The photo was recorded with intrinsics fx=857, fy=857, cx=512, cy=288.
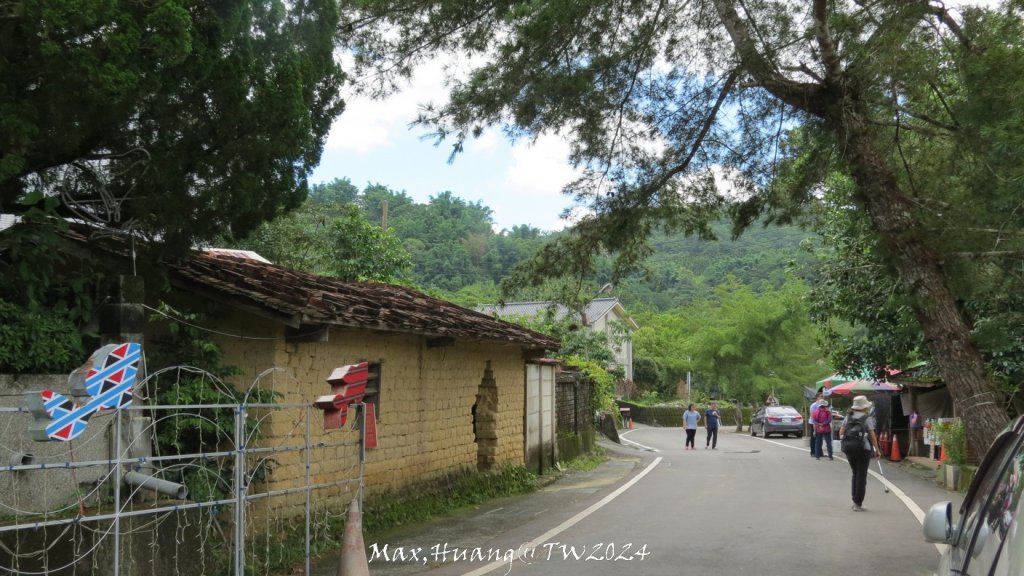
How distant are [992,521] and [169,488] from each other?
19.9ft

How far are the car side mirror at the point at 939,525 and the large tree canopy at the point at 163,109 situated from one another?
5.69 m

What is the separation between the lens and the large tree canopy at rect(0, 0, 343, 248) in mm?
6109

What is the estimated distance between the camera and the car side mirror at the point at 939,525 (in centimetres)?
423

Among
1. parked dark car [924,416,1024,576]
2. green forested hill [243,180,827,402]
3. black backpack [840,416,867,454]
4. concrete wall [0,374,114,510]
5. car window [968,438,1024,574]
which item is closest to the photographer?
parked dark car [924,416,1024,576]

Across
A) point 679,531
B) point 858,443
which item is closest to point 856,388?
point 858,443

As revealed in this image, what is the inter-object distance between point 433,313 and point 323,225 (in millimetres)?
17897

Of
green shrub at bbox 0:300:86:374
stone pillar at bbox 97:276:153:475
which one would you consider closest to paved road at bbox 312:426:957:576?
stone pillar at bbox 97:276:153:475

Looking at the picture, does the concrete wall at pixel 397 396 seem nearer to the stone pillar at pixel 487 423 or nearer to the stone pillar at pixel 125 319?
the stone pillar at pixel 487 423

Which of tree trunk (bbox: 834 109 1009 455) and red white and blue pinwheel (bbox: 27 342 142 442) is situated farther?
tree trunk (bbox: 834 109 1009 455)

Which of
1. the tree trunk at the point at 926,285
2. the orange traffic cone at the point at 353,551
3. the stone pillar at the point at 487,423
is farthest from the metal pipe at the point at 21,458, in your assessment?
the stone pillar at the point at 487,423

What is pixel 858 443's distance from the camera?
1232 centimetres

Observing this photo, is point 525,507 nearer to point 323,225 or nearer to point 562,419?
point 562,419

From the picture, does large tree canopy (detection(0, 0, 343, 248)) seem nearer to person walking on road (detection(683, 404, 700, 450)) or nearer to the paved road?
the paved road

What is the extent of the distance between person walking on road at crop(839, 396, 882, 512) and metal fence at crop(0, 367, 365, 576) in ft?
23.9
